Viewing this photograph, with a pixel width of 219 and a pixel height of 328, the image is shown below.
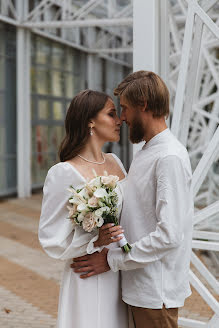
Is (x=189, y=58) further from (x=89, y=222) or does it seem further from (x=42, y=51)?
(x=42, y=51)

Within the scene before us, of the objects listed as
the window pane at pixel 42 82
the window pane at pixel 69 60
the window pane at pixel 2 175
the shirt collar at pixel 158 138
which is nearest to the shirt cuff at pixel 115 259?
the shirt collar at pixel 158 138

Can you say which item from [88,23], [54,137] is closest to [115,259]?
[88,23]

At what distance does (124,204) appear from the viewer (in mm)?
2463

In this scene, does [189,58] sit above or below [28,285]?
above

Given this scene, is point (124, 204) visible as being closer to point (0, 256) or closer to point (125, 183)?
point (125, 183)

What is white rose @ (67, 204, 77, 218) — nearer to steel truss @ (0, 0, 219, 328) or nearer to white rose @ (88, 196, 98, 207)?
white rose @ (88, 196, 98, 207)

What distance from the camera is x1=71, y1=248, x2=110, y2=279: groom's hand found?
2471mm

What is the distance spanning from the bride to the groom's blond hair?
38cm

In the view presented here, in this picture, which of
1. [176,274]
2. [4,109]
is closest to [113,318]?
[176,274]

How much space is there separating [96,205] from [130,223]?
0.78ft

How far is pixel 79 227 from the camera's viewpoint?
250cm

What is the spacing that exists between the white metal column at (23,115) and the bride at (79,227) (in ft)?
41.0

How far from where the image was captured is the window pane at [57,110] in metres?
17.4

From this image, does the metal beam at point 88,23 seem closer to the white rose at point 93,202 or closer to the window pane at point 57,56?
the window pane at point 57,56
